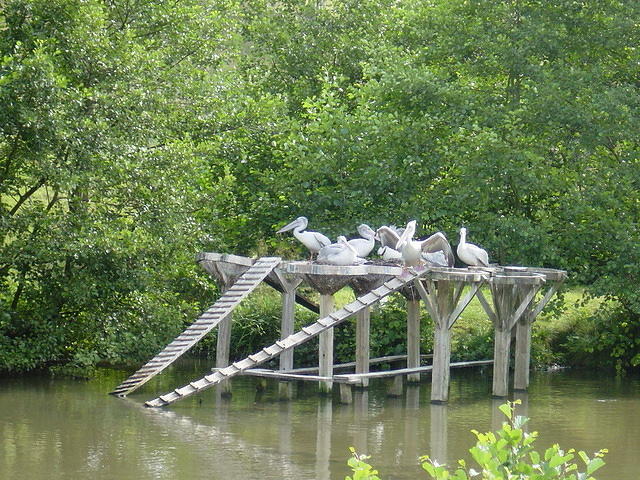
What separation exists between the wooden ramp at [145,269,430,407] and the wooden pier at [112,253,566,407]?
1cm

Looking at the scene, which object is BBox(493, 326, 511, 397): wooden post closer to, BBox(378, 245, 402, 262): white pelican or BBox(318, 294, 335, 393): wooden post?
BBox(378, 245, 402, 262): white pelican

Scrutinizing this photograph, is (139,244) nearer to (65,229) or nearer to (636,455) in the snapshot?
(65,229)

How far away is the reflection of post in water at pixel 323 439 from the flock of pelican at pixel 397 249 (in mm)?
2119

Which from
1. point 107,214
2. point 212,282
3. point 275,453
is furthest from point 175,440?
point 212,282

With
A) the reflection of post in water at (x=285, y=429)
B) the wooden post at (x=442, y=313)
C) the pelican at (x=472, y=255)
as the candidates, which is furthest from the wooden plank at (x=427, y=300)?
the reflection of post in water at (x=285, y=429)

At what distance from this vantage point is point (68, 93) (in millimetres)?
16562

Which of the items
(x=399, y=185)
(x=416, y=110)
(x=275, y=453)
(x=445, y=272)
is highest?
(x=416, y=110)

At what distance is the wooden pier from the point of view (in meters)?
15.2

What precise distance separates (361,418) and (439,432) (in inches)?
57.4

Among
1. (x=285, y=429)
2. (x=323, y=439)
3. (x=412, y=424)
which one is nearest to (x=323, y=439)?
(x=323, y=439)

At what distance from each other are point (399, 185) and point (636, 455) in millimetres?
8156

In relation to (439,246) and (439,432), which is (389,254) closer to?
(439,246)

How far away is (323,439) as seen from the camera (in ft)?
43.8

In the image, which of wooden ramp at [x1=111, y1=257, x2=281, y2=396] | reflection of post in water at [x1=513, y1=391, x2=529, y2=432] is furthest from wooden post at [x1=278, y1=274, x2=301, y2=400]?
reflection of post in water at [x1=513, y1=391, x2=529, y2=432]
